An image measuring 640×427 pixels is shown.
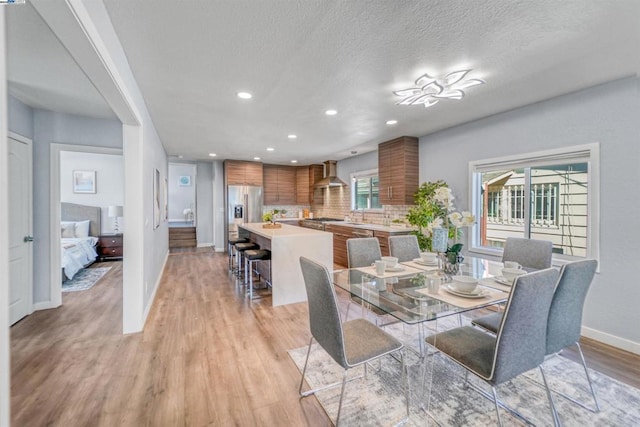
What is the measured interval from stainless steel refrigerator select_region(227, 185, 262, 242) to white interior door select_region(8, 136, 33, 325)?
3.81m

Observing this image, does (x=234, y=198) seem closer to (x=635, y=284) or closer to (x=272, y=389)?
(x=272, y=389)

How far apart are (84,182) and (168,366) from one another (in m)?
6.11

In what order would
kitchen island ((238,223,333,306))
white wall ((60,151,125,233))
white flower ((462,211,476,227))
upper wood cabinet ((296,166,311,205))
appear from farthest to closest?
1. upper wood cabinet ((296,166,311,205))
2. white wall ((60,151,125,233))
3. kitchen island ((238,223,333,306))
4. white flower ((462,211,476,227))

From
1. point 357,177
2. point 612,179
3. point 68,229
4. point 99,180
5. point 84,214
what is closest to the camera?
point 612,179

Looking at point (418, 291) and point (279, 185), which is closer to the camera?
point (418, 291)

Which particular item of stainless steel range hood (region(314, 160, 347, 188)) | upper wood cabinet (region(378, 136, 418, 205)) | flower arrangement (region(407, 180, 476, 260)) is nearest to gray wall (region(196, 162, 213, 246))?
stainless steel range hood (region(314, 160, 347, 188))

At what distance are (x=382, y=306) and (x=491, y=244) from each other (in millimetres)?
2913

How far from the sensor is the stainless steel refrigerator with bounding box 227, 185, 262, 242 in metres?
6.79

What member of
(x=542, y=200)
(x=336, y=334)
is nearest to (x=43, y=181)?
(x=336, y=334)

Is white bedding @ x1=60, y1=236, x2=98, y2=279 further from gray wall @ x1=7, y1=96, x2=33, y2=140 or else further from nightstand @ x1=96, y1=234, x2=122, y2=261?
gray wall @ x1=7, y1=96, x2=33, y2=140

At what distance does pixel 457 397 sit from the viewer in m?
1.83

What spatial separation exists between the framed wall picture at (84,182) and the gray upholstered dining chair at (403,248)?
692cm

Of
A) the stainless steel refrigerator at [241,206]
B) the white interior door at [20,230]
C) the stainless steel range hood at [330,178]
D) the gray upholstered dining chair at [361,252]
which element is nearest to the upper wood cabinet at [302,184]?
the stainless steel range hood at [330,178]

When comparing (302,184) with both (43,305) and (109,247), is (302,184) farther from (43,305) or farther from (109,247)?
(43,305)
